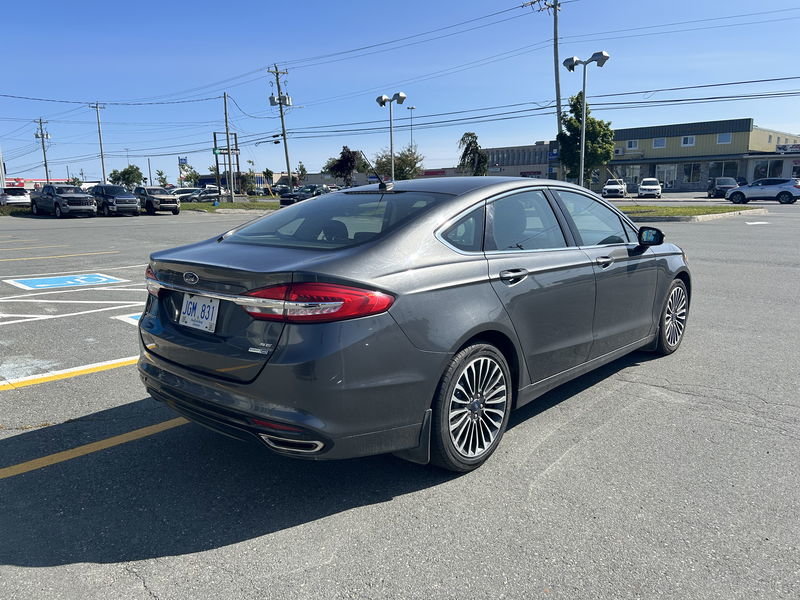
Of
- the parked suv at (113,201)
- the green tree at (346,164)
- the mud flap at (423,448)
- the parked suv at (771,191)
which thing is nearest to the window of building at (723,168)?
the parked suv at (771,191)

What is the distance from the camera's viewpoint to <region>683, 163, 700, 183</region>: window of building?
6400 centimetres

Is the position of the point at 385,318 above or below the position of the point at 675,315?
above

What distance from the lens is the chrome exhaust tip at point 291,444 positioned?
2.83 meters

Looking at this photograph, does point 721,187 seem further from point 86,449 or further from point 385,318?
point 86,449

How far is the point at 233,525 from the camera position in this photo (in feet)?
9.64

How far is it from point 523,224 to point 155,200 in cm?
3759

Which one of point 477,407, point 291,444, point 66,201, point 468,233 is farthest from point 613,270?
point 66,201

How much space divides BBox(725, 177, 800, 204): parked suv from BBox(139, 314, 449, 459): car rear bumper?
141 feet

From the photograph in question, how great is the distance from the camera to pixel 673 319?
18.6 feet

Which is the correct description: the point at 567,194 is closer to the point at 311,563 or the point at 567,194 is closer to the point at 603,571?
the point at 603,571

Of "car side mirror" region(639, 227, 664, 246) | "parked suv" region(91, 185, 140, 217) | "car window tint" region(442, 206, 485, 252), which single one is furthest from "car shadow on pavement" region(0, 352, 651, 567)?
"parked suv" region(91, 185, 140, 217)

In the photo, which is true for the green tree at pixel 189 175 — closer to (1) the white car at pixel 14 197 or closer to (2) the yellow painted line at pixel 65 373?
(1) the white car at pixel 14 197

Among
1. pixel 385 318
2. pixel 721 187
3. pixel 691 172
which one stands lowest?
pixel 721 187

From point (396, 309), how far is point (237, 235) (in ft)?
4.86
